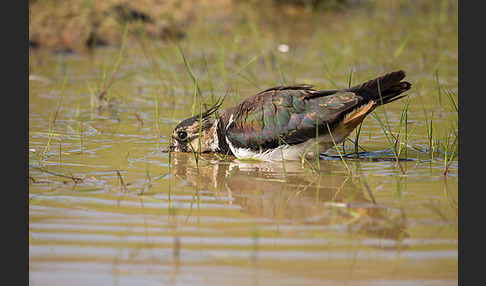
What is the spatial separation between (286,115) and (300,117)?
12 centimetres

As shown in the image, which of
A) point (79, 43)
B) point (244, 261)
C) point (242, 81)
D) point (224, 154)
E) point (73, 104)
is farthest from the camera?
point (79, 43)

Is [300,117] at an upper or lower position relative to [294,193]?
upper

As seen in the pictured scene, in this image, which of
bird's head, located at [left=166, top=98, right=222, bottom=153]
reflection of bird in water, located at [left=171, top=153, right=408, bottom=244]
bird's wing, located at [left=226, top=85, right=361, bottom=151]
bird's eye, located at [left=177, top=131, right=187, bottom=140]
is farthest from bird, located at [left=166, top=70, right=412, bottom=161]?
bird's eye, located at [left=177, top=131, right=187, bottom=140]

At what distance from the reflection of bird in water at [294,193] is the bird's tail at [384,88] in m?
0.67

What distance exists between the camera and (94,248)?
3764 mm

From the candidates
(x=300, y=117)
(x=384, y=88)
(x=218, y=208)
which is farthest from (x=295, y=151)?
(x=218, y=208)

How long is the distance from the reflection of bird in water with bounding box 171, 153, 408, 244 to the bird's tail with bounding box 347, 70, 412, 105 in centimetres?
67

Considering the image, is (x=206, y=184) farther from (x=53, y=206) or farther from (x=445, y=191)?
(x=445, y=191)

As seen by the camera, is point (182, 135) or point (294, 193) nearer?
point (294, 193)

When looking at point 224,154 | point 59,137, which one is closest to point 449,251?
point 224,154

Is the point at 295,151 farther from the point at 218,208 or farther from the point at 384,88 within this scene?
the point at 218,208

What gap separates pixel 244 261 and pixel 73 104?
5169 millimetres

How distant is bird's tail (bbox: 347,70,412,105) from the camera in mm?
5492

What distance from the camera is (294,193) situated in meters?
4.85
